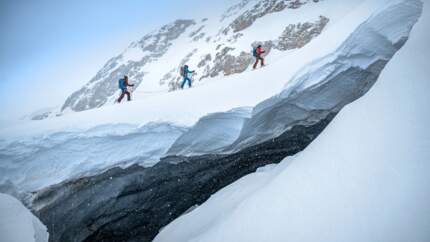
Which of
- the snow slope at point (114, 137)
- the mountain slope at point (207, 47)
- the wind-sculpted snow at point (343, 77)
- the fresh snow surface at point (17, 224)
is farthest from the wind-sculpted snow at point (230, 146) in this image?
the mountain slope at point (207, 47)

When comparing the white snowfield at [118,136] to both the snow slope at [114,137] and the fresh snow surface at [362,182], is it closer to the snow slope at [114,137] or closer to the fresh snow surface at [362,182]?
the snow slope at [114,137]

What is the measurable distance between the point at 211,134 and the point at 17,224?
4159 mm

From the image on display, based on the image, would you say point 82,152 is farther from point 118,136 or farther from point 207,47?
point 207,47

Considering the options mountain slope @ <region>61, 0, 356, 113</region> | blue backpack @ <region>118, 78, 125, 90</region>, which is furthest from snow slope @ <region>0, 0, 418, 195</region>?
mountain slope @ <region>61, 0, 356, 113</region>

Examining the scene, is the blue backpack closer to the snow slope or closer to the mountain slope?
the snow slope

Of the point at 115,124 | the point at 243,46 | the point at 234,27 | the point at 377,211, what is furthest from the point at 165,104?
the point at 234,27

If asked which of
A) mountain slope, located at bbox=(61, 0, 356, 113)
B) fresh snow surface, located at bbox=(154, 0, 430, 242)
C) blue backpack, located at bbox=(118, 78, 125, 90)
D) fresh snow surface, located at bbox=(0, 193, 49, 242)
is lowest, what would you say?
fresh snow surface, located at bbox=(0, 193, 49, 242)

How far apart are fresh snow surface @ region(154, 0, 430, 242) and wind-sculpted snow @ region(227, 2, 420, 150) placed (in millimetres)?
413

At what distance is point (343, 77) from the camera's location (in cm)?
593

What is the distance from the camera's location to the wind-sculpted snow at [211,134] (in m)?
5.61

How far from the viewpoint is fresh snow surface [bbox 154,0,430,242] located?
11.7ft

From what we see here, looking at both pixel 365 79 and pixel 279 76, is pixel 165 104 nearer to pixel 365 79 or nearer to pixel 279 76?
pixel 279 76

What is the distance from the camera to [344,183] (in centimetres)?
412

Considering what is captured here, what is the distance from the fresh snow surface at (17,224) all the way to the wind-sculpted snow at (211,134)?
285cm
